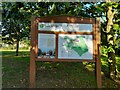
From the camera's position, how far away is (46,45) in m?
7.24

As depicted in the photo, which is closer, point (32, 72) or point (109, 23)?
point (32, 72)

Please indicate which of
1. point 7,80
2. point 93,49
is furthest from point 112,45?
point 7,80

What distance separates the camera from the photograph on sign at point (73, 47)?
7.21m

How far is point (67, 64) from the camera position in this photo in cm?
1170

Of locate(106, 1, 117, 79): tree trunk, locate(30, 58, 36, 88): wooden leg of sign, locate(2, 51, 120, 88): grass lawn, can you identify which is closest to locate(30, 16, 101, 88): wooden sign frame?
locate(30, 58, 36, 88): wooden leg of sign

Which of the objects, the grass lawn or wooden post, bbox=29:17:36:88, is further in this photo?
the grass lawn

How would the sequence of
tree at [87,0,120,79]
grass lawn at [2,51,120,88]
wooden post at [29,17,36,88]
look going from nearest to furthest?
wooden post at [29,17,36,88] < grass lawn at [2,51,120,88] < tree at [87,0,120,79]

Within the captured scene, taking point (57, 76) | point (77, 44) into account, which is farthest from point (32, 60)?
point (57, 76)

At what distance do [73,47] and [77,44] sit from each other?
0.48ft

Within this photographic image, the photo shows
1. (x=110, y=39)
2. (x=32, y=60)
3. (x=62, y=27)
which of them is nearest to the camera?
(x=32, y=60)

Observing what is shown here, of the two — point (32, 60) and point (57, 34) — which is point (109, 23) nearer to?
point (57, 34)

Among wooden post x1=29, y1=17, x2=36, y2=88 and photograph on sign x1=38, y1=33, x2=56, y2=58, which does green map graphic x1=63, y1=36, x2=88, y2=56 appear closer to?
photograph on sign x1=38, y1=33, x2=56, y2=58

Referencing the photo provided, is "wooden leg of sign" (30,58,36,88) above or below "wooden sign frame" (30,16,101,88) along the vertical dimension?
below

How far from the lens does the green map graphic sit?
724 cm
